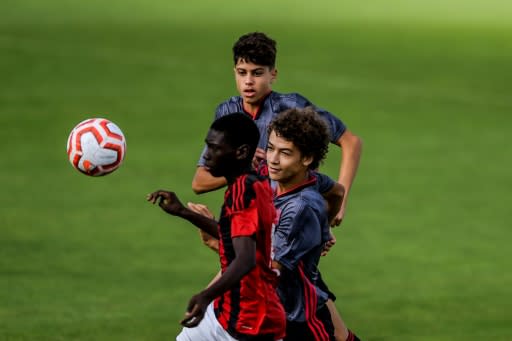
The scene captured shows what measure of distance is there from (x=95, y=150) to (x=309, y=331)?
6.76 feet

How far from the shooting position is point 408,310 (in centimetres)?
1134

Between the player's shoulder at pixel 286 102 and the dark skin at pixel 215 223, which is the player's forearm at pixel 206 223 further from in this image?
the player's shoulder at pixel 286 102

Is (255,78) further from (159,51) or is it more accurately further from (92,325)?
(159,51)

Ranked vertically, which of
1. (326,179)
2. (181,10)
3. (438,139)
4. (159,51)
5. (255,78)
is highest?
(181,10)

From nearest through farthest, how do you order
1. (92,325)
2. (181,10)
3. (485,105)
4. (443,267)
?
(92,325) → (443,267) → (485,105) → (181,10)

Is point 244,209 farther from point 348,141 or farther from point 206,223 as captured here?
point 348,141

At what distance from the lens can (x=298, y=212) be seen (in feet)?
22.6

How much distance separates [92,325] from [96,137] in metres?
2.67

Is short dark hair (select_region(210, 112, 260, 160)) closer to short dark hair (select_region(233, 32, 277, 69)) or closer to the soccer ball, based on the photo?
short dark hair (select_region(233, 32, 277, 69))

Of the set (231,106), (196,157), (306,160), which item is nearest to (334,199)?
(306,160)

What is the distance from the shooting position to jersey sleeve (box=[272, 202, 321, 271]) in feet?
22.5

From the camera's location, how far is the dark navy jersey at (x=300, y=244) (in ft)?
22.5

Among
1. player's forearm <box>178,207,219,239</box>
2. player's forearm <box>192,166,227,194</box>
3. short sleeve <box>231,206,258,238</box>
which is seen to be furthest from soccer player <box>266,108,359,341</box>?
player's forearm <box>192,166,227,194</box>

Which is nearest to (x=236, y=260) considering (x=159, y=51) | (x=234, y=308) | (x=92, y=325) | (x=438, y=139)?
(x=234, y=308)
